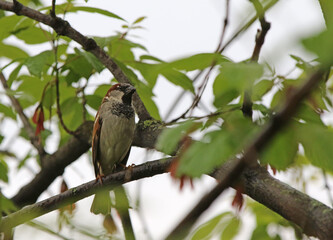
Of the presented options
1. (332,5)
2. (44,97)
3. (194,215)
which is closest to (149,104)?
(44,97)

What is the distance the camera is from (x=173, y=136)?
3.44 ft

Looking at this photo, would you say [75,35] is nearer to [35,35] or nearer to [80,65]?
[80,65]

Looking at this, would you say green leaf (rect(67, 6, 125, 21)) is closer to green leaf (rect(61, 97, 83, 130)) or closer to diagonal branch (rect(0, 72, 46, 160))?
green leaf (rect(61, 97, 83, 130))

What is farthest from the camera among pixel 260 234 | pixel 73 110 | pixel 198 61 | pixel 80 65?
pixel 73 110

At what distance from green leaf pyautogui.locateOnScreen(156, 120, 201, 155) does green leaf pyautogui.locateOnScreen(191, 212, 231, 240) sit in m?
0.51

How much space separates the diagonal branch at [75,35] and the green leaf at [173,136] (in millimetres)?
1695

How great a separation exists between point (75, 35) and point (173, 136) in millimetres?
2006

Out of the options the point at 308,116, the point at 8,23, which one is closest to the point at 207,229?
the point at 308,116

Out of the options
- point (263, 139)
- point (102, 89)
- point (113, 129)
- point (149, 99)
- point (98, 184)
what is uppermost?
point (113, 129)

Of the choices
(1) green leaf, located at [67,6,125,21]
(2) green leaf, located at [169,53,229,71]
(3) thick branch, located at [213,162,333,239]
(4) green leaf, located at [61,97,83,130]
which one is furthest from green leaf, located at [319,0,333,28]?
(4) green leaf, located at [61,97,83,130]

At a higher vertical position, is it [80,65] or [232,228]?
[80,65]

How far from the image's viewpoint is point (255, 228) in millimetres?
2199

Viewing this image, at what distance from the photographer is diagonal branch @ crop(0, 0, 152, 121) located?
282 cm

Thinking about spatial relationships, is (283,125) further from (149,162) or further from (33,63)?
(33,63)
